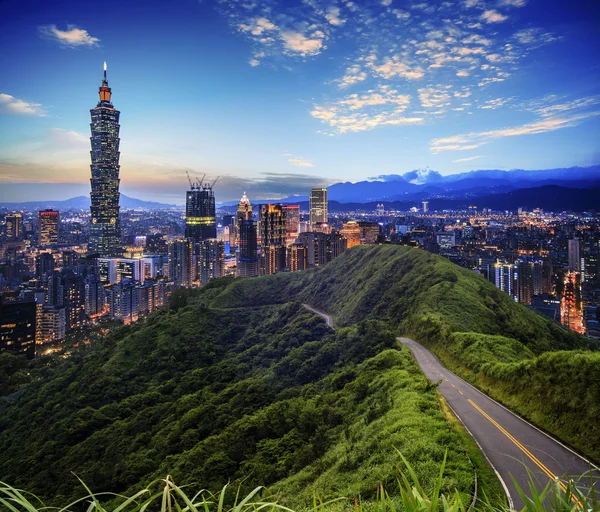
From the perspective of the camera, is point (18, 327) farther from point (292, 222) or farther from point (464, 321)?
point (292, 222)

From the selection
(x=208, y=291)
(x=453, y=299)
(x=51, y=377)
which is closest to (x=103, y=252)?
(x=208, y=291)

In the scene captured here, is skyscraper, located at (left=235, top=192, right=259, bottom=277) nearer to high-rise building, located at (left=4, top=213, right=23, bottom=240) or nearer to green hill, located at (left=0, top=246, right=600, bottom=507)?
green hill, located at (left=0, top=246, right=600, bottom=507)

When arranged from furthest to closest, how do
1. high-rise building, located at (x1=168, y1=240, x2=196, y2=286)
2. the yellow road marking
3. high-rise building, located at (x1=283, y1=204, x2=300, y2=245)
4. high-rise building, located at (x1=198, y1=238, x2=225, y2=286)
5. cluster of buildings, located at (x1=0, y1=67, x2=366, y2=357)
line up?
high-rise building, located at (x1=283, y1=204, x2=300, y2=245), high-rise building, located at (x1=198, y1=238, x2=225, y2=286), high-rise building, located at (x1=168, y1=240, x2=196, y2=286), cluster of buildings, located at (x1=0, y1=67, x2=366, y2=357), the yellow road marking

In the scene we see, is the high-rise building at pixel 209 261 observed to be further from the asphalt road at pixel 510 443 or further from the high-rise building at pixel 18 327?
the asphalt road at pixel 510 443

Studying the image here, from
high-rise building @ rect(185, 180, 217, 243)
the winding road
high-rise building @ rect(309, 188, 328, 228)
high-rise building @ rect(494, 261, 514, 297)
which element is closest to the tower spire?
high-rise building @ rect(185, 180, 217, 243)

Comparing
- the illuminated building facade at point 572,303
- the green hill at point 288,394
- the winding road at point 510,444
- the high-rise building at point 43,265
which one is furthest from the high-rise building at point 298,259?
the winding road at point 510,444

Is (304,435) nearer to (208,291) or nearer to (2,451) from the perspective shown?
(2,451)
